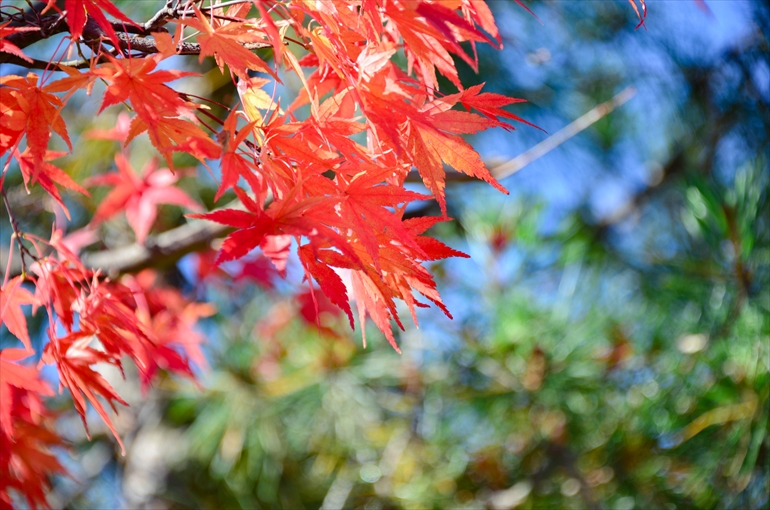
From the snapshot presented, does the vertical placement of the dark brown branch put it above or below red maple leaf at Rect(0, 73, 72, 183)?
above

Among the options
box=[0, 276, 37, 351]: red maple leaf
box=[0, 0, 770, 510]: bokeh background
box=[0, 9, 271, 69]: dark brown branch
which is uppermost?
box=[0, 9, 271, 69]: dark brown branch

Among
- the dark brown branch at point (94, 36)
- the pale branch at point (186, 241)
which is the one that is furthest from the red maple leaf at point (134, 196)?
the dark brown branch at point (94, 36)

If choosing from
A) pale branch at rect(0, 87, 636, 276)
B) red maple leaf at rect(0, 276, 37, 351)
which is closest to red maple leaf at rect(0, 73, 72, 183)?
red maple leaf at rect(0, 276, 37, 351)

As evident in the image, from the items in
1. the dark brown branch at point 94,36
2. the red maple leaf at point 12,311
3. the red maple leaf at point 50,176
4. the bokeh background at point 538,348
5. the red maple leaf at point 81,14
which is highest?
the red maple leaf at point 81,14

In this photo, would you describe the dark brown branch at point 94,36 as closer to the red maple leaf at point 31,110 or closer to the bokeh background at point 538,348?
the red maple leaf at point 31,110

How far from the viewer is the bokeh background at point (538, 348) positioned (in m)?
1.08

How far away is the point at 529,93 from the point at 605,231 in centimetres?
50

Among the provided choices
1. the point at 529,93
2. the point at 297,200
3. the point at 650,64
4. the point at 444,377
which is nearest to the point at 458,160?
the point at 297,200

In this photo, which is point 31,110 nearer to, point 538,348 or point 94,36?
point 94,36

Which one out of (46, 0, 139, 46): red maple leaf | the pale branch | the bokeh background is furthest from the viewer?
the bokeh background

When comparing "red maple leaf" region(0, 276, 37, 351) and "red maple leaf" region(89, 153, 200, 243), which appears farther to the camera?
"red maple leaf" region(89, 153, 200, 243)

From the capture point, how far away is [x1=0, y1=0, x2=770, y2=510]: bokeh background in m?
1.08

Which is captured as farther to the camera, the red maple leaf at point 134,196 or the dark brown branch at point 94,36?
the red maple leaf at point 134,196

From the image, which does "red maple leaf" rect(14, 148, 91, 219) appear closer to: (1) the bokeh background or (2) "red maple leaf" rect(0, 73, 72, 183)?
(2) "red maple leaf" rect(0, 73, 72, 183)
